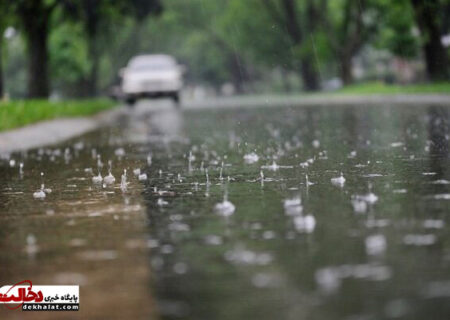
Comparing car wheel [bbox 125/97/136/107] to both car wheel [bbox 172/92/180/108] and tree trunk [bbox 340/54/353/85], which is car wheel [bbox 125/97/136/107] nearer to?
car wheel [bbox 172/92/180/108]

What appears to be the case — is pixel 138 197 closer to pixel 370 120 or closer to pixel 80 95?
pixel 370 120

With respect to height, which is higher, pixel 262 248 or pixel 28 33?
pixel 28 33

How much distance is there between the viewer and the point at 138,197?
28.2 ft

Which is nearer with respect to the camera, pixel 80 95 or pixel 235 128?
pixel 235 128

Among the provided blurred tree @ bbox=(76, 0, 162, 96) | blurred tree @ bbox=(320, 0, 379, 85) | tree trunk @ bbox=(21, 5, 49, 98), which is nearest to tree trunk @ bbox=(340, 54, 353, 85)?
blurred tree @ bbox=(320, 0, 379, 85)

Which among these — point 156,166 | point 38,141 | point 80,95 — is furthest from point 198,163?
point 80,95

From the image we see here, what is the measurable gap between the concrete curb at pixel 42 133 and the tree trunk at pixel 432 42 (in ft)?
44.3

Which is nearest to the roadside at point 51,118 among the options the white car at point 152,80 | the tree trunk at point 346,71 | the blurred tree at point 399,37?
the white car at point 152,80

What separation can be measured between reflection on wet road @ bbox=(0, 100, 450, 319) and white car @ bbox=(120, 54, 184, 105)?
1136 inches

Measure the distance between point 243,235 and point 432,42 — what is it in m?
31.7

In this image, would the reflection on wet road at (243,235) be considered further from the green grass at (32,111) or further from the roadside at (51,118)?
the green grass at (32,111)

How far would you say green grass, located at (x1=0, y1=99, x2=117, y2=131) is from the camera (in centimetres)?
2123

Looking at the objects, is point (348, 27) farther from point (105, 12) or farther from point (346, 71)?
point (105, 12)

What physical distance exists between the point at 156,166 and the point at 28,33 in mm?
21079
